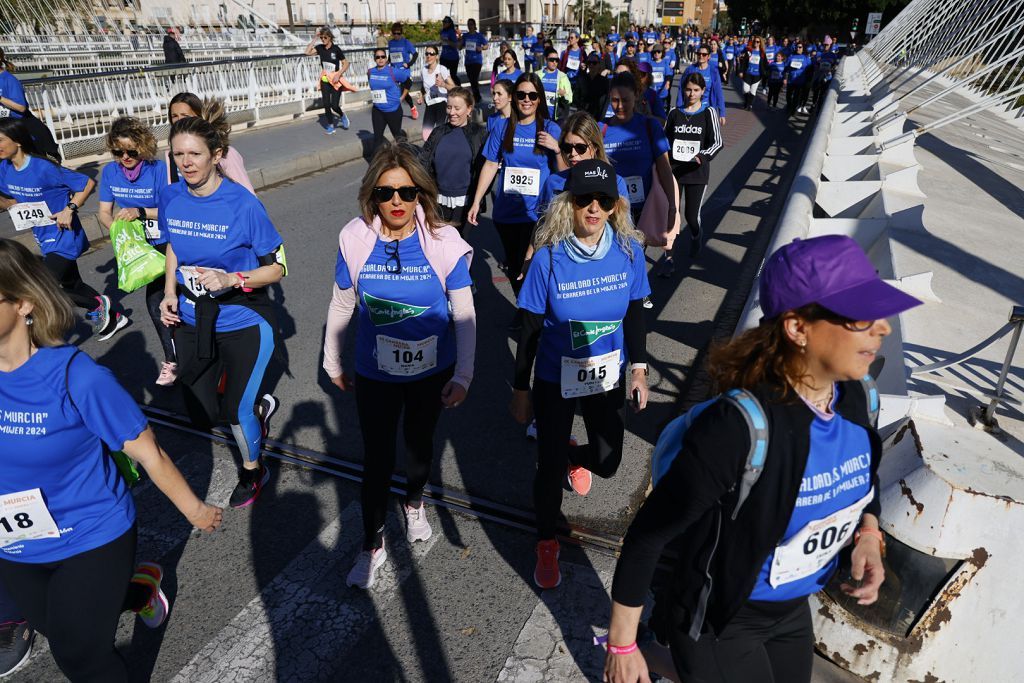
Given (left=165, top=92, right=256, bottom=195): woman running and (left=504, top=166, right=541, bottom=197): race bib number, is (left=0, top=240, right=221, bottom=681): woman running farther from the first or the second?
(left=504, top=166, right=541, bottom=197): race bib number

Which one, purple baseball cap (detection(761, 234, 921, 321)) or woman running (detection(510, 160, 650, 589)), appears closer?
purple baseball cap (detection(761, 234, 921, 321))

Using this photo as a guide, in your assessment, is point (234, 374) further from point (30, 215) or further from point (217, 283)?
point (30, 215)

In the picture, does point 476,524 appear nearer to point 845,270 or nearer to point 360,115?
point 845,270

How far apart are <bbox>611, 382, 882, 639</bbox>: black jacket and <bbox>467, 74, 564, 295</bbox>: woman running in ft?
13.8

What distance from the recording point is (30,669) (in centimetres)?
310

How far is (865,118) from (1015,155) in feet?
7.62

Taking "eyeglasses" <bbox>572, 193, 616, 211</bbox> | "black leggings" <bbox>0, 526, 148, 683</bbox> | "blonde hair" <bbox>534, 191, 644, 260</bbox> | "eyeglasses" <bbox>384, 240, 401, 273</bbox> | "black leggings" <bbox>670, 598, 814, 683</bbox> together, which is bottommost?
"black leggings" <bbox>0, 526, 148, 683</bbox>

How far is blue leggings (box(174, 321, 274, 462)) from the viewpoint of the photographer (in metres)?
3.97

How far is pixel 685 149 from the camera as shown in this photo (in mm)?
7746

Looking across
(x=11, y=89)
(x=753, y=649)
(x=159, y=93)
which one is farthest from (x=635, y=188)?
(x=159, y=93)

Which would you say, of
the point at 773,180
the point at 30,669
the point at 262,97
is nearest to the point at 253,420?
the point at 30,669

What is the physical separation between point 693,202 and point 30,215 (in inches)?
243

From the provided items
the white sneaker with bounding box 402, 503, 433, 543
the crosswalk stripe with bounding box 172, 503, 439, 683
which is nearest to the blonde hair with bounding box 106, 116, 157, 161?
the crosswalk stripe with bounding box 172, 503, 439, 683

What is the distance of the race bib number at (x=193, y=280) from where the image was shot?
3.92m
